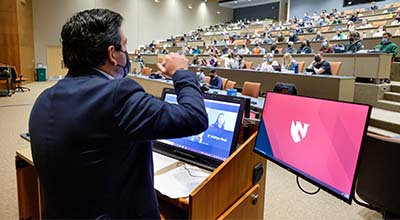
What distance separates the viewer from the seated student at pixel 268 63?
296 inches

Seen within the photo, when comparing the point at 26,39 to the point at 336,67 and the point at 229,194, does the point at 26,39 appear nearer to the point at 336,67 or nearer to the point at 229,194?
the point at 336,67

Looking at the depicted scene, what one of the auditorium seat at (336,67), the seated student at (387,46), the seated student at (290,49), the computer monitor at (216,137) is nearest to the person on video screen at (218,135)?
the computer monitor at (216,137)

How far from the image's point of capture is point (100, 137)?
0.93 meters

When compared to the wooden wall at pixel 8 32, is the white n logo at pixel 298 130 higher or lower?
lower

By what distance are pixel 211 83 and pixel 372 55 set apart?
10.5ft

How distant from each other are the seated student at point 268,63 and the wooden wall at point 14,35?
990cm

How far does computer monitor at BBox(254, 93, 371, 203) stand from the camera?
1.01m

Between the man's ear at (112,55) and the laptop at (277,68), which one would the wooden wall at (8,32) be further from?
the man's ear at (112,55)

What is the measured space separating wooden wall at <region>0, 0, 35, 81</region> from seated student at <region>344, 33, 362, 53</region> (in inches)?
466

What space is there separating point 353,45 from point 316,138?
7338mm

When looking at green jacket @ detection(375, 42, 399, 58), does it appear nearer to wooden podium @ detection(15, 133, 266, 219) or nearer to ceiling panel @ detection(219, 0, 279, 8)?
wooden podium @ detection(15, 133, 266, 219)

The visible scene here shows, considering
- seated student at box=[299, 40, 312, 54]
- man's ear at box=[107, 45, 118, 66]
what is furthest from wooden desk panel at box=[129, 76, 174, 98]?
man's ear at box=[107, 45, 118, 66]

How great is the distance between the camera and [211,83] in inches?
258

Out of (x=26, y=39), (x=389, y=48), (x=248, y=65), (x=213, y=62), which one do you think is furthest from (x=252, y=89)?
(x=26, y=39)
